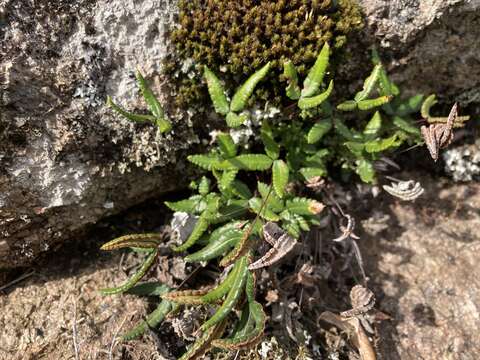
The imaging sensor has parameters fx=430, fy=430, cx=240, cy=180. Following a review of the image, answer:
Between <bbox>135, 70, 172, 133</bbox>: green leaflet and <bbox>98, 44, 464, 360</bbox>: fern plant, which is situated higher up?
<bbox>135, 70, 172, 133</bbox>: green leaflet

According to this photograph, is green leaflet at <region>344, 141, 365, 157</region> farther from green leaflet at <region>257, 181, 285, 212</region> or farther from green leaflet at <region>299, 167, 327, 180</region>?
green leaflet at <region>257, 181, 285, 212</region>

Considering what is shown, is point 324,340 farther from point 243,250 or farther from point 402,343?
point 243,250

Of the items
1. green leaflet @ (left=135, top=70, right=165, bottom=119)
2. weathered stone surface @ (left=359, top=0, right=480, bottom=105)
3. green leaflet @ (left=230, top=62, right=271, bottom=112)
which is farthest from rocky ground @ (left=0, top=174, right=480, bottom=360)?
green leaflet @ (left=230, top=62, right=271, bottom=112)

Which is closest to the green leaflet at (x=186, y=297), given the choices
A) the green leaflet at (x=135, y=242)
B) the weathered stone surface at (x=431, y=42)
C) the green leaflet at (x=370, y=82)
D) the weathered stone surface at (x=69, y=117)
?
the green leaflet at (x=135, y=242)

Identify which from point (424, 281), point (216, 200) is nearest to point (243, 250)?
point (216, 200)

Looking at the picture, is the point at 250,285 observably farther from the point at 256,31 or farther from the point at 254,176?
the point at 256,31

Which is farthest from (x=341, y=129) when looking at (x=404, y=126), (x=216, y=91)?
(x=216, y=91)

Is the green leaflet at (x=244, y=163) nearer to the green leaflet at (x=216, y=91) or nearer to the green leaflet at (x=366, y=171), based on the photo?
the green leaflet at (x=216, y=91)
